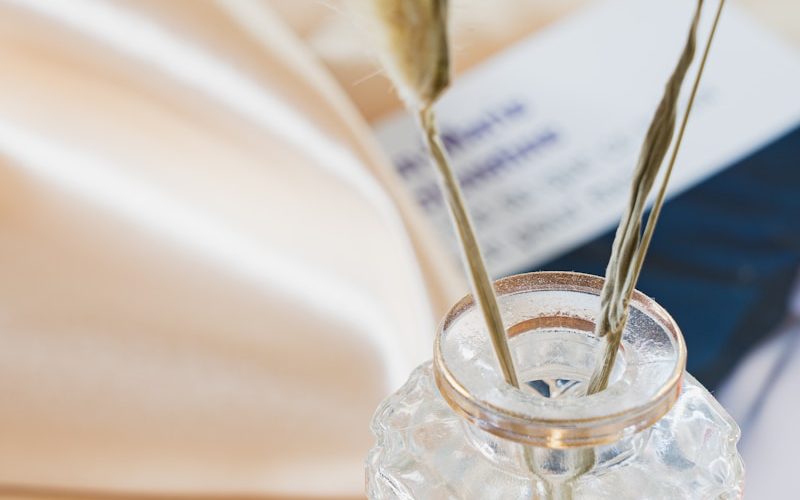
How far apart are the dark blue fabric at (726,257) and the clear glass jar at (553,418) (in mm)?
407

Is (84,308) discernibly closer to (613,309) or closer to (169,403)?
(169,403)

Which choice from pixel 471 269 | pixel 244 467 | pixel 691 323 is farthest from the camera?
pixel 691 323

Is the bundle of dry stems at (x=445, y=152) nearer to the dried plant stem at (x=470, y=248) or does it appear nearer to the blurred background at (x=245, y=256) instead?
the dried plant stem at (x=470, y=248)

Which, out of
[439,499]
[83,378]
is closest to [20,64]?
[83,378]

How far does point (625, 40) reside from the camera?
0.79 m

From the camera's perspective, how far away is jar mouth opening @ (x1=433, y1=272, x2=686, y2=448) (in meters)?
Result: 0.20

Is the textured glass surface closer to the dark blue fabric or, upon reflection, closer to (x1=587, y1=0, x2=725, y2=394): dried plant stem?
(x1=587, y1=0, x2=725, y2=394): dried plant stem

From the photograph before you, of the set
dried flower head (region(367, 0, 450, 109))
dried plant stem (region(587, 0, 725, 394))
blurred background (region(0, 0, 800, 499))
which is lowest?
blurred background (region(0, 0, 800, 499))

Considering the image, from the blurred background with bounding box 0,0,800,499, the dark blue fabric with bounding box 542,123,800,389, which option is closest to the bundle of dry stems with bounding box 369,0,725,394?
the blurred background with bounding box 0,0,800,499

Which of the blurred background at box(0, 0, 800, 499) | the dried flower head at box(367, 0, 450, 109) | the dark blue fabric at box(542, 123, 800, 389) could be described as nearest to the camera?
the dried flower head at box(367, 0, 450, 109)

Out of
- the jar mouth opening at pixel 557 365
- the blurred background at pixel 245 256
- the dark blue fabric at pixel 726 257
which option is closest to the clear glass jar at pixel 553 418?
the jar mouth opening at pixel 557 365

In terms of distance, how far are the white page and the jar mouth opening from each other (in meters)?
0.45

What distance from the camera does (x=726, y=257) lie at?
0.67 meters

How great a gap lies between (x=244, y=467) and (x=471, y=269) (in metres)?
0.31
